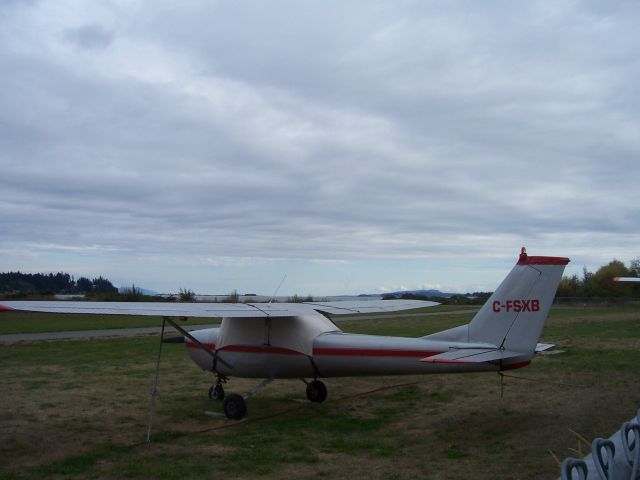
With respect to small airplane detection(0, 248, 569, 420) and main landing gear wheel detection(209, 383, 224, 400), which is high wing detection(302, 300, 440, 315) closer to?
small airplane detection(0, 248, 569, 420)

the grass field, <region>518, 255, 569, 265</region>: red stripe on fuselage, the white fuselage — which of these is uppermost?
<region>518, 255, 569, 265</region>: red stripe on fuselage

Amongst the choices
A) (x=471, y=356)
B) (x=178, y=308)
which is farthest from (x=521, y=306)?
(x=178, y=308)

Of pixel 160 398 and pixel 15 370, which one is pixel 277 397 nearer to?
pixel 160 398

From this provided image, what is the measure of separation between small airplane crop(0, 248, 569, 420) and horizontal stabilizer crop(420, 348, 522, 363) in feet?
0.05

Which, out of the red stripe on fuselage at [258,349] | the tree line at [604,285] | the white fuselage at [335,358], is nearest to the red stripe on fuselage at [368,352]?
the white fuselage at [335,358]

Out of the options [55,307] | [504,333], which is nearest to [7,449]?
[55,307]

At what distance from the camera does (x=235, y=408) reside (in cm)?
959

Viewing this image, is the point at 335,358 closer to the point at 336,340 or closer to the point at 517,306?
the point at 336,340

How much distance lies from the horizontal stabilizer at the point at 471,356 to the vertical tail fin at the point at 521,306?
0.62 feet

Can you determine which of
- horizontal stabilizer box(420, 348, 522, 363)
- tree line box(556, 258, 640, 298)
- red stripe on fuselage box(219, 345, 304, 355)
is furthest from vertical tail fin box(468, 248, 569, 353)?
tree line box(556, 258, 640, 298)

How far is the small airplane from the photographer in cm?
842

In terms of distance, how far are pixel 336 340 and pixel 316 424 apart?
1.40 metres

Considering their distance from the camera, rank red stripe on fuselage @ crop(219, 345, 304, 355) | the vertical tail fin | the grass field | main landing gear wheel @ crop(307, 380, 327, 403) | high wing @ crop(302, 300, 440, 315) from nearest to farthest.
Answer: the grass field → the vertical tail fin → red stripe on fuselage @ crop(219, 345, 304, 355) → main landing gear wheel @ crop(307, 380, 327, 403) → high wing @ crop(302, 300, 440, 315)

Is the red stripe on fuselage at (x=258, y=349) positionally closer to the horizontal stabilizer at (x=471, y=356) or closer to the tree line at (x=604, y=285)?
the horizontal stabilizer at (x=471, y=356)
